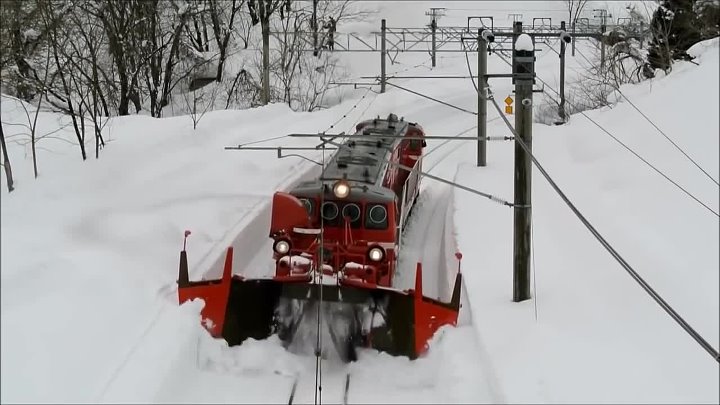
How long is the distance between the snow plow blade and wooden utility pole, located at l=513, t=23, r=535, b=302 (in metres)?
0.87

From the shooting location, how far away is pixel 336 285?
8672 millimetres

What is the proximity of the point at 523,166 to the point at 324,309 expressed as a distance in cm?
278

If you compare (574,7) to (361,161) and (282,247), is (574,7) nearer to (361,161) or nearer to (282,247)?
(361,161)

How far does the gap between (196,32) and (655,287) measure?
3220 cm

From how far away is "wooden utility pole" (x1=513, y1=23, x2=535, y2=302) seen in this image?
871 centimetres

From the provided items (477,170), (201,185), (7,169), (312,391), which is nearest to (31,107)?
(201,185)

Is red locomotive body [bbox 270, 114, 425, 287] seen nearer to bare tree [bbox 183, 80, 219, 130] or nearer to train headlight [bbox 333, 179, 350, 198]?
train headlight [bbox 333, 179, 350, 198]

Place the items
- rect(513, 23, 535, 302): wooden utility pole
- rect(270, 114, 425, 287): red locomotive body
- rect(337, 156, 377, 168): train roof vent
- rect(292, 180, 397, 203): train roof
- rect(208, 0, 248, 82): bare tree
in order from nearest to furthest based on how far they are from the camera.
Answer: rect(513, 23, 535, 302): wooden utility pole < rect(270, 114, 425, 287): red locomotive body < rect(292, 180, 397, 203): train roof < rect(337, 156, 377, 168): train roof vent < rect(208, 0, 248, 82): bare tree

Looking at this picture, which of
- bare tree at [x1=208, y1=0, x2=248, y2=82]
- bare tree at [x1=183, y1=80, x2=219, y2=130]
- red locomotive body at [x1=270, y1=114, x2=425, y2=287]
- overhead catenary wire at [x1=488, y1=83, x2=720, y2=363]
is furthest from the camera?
bare tree at [x1=208, y1=0, x2=248, y2=82]

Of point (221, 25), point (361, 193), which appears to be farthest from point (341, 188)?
point (221, 25)

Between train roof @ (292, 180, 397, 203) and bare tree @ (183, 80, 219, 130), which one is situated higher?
train roof @ (292, 180, 397, 203)

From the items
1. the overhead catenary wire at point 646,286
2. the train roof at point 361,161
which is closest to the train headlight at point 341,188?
the train roof at point 361,161

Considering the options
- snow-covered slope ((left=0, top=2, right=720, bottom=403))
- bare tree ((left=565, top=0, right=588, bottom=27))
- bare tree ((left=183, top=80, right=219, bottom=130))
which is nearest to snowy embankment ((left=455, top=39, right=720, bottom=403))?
snow-covered slope ((left=0, top=2, right=720, bottom=403))

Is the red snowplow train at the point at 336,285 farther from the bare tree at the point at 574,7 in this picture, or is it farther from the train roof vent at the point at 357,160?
the bare tree at the point at 574,7
